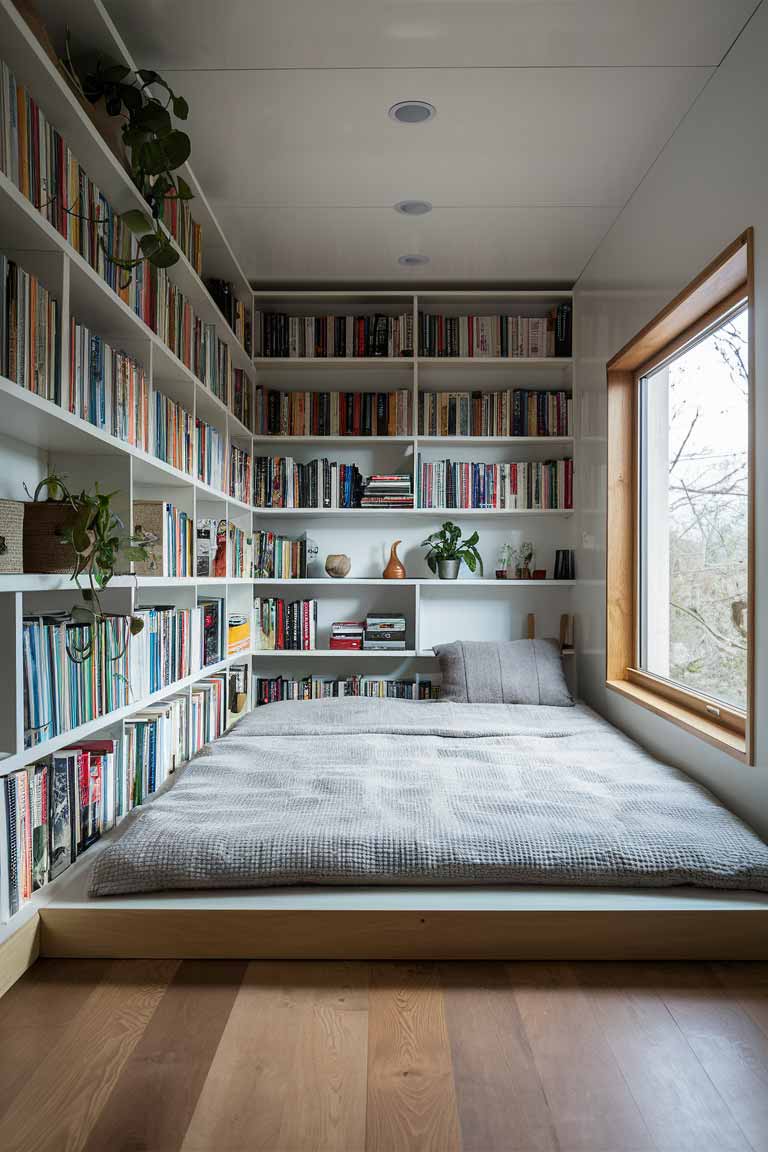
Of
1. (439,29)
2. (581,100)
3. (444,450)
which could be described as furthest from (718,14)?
(444,450)

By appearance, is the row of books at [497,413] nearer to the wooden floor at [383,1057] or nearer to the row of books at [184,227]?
the row of books at [184,227]

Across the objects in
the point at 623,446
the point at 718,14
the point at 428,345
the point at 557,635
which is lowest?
the point at 557,635

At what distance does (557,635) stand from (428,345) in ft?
5.76

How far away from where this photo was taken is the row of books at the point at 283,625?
175 inches

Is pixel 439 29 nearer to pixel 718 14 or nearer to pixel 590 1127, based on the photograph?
pixel 718 14

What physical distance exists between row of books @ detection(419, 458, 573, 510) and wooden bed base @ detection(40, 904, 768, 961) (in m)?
2.83

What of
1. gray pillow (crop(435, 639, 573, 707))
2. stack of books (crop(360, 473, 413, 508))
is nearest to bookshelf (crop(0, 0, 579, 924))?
stack of books (crop(360, 473, 413, 508))

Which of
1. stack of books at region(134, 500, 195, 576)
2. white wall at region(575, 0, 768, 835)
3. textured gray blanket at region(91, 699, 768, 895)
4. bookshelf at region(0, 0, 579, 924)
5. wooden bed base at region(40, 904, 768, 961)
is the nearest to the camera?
wooden bed base at region(40, 904, 768, 961)

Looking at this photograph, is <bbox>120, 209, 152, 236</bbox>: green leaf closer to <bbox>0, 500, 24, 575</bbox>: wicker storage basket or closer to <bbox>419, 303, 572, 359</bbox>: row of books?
<bbox>0, 500, 24, 575</bbox>: wicker storage basket

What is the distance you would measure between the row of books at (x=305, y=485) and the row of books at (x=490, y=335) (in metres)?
0.81

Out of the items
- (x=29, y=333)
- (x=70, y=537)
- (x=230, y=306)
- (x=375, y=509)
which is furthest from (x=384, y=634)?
(x=29, y=333)

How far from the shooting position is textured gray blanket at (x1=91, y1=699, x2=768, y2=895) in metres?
1.97

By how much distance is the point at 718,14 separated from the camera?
7.45ft

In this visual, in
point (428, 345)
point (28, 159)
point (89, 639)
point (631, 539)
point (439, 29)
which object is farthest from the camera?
point (428, 345)
